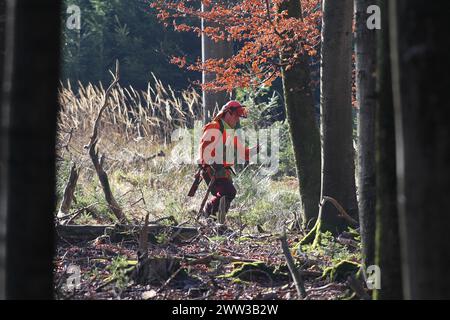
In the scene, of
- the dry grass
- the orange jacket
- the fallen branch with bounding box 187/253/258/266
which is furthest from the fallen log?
the orange jacket

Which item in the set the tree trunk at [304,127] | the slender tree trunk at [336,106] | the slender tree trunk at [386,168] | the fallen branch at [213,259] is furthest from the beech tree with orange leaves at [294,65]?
the slender tree trunk at [386,168]

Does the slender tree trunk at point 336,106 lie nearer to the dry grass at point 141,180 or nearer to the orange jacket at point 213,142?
the dry grass at point 141,180

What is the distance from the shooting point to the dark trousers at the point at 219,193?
12.1 metres

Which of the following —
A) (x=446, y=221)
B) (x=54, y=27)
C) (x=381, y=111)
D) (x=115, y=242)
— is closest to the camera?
(x=446, y=221)

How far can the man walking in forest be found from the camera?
39.7 feet

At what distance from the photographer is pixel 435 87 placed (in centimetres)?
327

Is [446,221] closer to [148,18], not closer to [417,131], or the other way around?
[417,131]

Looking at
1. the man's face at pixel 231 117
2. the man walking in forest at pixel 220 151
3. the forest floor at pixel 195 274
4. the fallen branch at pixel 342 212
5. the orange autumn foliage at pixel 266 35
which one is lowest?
the forest floor at pixel 195 274

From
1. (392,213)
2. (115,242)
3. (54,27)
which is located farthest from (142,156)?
(54,27)

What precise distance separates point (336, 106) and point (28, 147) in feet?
20.7

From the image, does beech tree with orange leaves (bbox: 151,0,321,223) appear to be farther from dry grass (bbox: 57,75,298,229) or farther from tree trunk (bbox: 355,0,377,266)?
tree trunk (bbox: 355,0,377,266)

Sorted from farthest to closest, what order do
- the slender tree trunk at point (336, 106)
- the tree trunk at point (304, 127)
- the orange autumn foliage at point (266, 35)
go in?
the tree trunk at point (304, 127) < the orange autumn foliage at point (266, 35) < the slender tree trunk at point (336, 106)

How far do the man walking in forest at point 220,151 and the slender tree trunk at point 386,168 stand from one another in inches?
285
